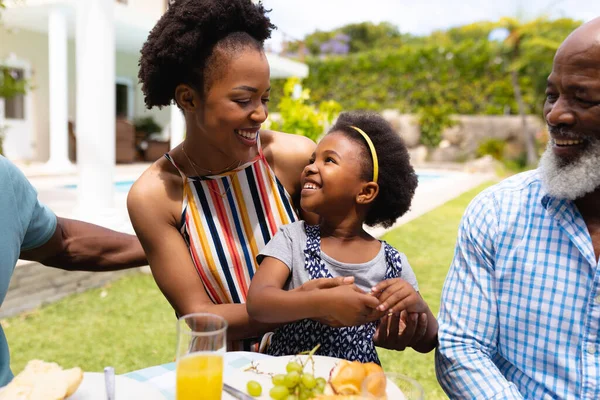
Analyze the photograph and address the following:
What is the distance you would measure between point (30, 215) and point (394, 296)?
3.95 feet

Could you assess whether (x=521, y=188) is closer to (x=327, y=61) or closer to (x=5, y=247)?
(x=5, y=247)

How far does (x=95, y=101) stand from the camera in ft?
19.2

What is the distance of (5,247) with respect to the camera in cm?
165

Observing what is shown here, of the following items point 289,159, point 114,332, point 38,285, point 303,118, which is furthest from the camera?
point 303,118

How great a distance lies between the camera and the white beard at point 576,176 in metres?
1.55

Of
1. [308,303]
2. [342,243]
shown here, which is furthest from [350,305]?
[342,243]

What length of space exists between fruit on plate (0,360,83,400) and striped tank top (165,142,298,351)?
2.75ft

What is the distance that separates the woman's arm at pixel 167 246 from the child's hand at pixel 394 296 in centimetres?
52

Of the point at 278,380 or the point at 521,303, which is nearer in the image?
the point at 278,380

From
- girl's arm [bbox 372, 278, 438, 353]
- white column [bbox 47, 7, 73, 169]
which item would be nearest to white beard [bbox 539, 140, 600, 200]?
girl's arm [bbox 372, 278, 438, 353]

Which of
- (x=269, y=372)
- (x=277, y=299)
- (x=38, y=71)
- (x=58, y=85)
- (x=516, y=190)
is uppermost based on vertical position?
(x=38, y=71)

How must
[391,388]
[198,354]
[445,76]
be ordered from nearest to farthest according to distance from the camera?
[198,354], [391,388], [445,76]

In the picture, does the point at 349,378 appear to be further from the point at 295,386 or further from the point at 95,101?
the point at 95,101

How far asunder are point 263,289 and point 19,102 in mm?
13801
